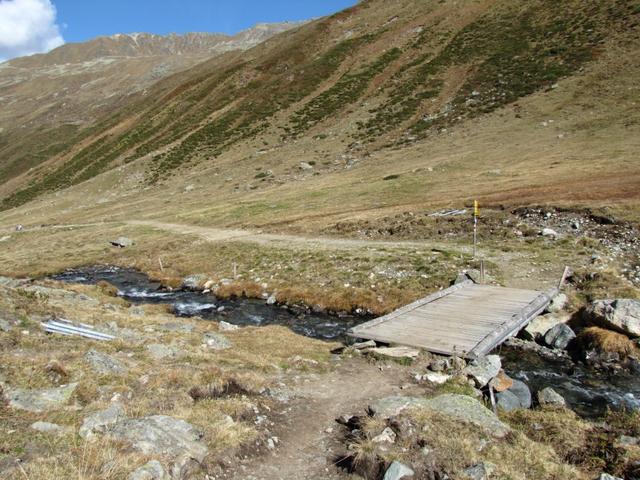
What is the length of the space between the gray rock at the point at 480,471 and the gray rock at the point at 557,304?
44.6ft

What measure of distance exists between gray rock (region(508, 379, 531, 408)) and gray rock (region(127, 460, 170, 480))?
9.11 meters

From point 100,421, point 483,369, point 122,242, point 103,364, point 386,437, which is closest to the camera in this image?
point 100,421

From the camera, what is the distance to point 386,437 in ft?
31.7

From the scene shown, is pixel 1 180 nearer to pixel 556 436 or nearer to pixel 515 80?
pixel 515 80

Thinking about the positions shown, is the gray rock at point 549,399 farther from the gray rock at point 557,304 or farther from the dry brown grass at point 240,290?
the dry brown grass at point 240,290

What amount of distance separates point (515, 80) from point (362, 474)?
78.3 meters

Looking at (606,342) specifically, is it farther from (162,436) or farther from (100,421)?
(100,421)

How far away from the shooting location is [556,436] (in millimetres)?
10484

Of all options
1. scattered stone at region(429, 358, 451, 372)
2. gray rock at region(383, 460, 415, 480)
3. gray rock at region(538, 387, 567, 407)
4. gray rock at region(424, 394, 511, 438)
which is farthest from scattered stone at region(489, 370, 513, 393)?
gray rock at region(383, 460, 415, 480)

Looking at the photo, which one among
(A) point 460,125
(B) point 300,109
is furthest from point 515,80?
(B) point 300,109

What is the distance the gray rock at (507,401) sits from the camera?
12.4 meters

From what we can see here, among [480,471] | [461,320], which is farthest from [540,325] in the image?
[480,471]

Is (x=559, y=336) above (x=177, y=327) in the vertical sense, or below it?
below

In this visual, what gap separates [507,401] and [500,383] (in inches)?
35.0
